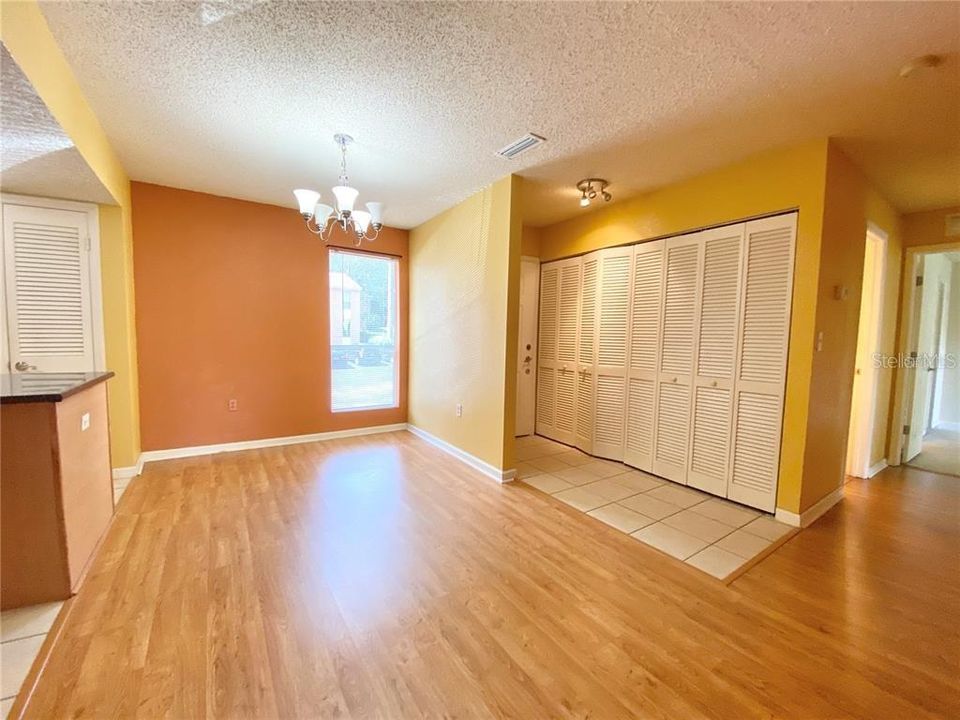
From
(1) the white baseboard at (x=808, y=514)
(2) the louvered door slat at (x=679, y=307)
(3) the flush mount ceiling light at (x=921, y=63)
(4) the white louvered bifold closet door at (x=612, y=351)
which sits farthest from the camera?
(4) the white louvered bifold closet door at (x=612, y=351)

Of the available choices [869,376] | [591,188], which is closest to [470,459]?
[591,188]

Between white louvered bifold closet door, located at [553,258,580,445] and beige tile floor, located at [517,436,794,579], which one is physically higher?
white louvered bifold closet door, located at [553,258,580,445]

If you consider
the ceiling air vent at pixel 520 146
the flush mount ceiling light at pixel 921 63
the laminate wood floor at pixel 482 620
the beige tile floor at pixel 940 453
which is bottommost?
the laminate wood floor at pixel 482 620

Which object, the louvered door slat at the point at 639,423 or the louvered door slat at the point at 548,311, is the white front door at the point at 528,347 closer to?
the louvered door slat at the point at 548,311

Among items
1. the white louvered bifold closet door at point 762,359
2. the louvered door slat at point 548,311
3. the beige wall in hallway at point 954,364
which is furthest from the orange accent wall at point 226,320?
the beige wall in hallway at point 954,364

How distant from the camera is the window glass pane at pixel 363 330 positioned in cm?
447

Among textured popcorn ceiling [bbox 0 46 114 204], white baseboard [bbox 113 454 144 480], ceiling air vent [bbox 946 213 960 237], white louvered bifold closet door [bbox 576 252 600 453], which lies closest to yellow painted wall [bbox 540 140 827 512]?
white louvered bifold closet door [bbox 576 252 600 453]

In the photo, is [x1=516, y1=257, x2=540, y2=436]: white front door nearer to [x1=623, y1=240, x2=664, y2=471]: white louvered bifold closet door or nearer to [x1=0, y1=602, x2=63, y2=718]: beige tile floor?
[x1=623, y1=240, x2=664, y2=471]: white louvered bifold closet door

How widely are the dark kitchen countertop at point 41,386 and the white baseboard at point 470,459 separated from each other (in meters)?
2.71

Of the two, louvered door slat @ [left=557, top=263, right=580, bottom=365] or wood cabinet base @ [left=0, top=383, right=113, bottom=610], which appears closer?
wood cabinet base @ [left=0, top=383, right=113, bottom=610]

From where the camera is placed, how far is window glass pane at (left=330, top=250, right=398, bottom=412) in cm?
447

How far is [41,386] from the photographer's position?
71.1 inches

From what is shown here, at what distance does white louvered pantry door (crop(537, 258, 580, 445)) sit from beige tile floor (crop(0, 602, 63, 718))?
12.9 ft

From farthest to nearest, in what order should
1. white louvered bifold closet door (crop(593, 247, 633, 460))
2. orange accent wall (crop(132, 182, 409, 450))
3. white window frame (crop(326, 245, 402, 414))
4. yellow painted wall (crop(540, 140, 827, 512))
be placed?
white window frame (crop(326, 245, 402, 414))
white louvered bifold closet door (crop(593, 247, 633, 460))
orange accent wall (crop(132, 182, 409, 450))
yellow painted wall (crop(540, 140, 827, 512))
